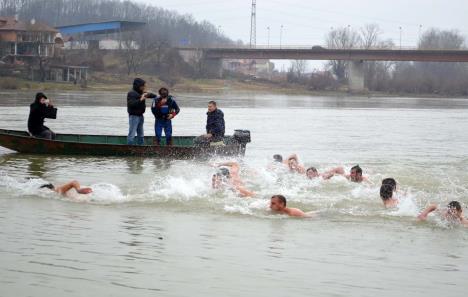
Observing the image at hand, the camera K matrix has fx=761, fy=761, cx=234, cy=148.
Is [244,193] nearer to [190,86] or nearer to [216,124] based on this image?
[216,124]

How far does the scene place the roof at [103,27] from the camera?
372 feet

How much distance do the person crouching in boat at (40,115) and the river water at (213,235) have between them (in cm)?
101

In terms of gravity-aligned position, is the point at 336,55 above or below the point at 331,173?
above

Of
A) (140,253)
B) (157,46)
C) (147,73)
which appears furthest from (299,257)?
(157,46)

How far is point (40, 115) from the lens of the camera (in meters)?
20.0

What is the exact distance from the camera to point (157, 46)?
10594cm

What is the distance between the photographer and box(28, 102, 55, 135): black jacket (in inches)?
776

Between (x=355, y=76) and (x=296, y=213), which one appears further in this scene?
(x=355, y=76)

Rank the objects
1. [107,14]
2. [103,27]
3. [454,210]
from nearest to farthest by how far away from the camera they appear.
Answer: [454,210]
[103,27]
[107,14]

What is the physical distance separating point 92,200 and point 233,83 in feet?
290

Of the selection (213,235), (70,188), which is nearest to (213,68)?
(70,188)

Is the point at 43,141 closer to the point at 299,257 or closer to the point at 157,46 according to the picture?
the point at 299,257

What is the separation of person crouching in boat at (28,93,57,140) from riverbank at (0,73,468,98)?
162ft

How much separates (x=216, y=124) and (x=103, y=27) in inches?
3938
